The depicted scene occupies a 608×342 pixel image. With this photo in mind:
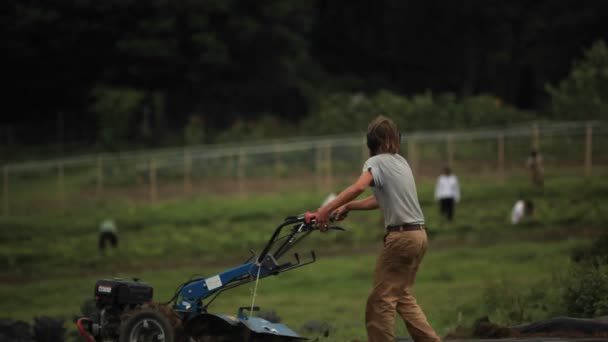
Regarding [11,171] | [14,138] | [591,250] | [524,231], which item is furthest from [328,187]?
[591,250]

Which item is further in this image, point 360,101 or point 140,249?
point 360,101

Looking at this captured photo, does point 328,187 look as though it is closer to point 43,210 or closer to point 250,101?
point 43,210

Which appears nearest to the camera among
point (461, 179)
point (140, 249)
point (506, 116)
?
point (140, 249)

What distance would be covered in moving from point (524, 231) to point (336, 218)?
75.0ft

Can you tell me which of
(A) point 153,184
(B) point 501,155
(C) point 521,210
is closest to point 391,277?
(C) point 521,210

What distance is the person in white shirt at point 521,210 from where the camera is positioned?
103 ft

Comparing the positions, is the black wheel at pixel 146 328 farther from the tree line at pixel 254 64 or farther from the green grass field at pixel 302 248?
the tree line at pixel 254 64

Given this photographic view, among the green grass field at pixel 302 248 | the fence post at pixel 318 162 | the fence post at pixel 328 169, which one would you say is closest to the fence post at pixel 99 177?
the green grass field at pixel 302 248

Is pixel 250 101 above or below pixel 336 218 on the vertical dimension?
above

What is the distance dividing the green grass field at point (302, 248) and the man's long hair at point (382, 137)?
27.8 feet

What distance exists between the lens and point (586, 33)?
61.2m

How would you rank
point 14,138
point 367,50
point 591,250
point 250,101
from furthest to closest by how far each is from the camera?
point 367,50
point 250,101
point 14,138
point 591,250

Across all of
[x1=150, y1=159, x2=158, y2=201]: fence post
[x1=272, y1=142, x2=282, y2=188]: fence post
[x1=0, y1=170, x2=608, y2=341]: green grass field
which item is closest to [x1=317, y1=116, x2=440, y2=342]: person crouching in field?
[x1=0, y1=170, x2=608, y2=341]: green grass field

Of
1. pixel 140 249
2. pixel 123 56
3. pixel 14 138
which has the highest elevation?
pixel 123 56
